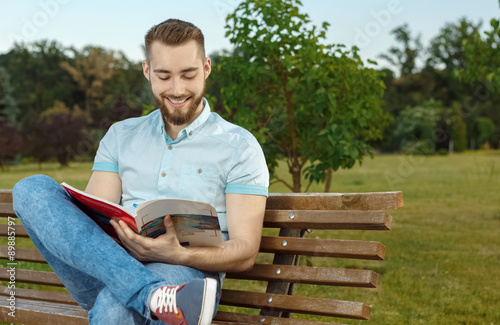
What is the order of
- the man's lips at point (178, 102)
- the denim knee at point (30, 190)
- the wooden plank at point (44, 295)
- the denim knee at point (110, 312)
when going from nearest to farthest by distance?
1. the denim knee at point (110, 312)
2. the denim knee at point (30, 190)
3. the man's lips at point (178, 102)
4. the wooden plank at point (44, 295)

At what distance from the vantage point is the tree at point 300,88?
4934 millimetres

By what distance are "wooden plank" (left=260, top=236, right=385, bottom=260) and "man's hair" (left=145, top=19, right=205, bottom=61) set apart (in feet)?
3.11

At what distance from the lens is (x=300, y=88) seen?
5309 millimetres

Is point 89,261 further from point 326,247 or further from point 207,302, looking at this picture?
point 326,247

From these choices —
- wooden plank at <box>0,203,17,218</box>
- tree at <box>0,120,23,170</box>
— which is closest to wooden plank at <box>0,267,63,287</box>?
wooden plank at <box>0,203,17,218</box>

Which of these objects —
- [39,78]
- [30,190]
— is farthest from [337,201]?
[39,78]

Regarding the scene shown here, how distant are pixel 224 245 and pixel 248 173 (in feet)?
1.11

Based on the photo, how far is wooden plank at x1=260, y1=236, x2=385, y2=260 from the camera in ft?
7.67

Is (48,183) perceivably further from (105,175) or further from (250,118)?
(250,118)

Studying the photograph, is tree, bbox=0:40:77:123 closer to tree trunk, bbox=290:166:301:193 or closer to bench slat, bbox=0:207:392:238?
tree trunk, bbox=290:166:301:193

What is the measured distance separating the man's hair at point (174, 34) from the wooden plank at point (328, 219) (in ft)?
2.77

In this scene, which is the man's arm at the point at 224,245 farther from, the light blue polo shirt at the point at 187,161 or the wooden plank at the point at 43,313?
the wooden plank at the point at 43,313

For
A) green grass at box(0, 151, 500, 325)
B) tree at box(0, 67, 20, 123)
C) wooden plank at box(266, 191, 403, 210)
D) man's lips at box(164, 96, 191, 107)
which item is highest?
tree at box(0, 67, 20, 123)

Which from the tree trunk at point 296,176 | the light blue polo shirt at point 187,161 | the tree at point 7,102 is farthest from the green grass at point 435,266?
the tree at point 7,102
